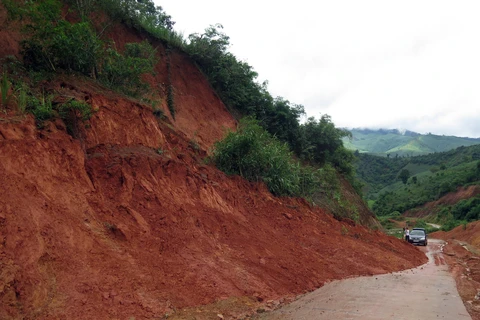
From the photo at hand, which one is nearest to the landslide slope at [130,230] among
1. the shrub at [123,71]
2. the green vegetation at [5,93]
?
the green vegetation at [5,93]

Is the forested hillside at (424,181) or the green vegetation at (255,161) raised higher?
the forested hillside at (424,181)

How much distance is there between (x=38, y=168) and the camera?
7375 millimetres

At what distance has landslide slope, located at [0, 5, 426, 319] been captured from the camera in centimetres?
600

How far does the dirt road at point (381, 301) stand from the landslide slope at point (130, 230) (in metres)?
0.60

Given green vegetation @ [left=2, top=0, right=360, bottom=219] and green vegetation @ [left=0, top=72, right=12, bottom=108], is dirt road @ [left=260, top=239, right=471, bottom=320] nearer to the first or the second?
green vegetation @ [left=2, top=0, right=360, bottom=219]

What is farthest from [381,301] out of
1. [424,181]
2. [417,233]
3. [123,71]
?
[424,181]

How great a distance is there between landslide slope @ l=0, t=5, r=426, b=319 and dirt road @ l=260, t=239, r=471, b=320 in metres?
0.60

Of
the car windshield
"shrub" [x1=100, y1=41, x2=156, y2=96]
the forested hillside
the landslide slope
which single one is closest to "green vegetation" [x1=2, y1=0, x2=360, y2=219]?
"shrub" [x1=100, y1=41, x2=156, y2=96]

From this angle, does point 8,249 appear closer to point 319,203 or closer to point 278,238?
point 278,238

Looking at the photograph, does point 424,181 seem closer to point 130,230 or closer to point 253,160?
point 253,160

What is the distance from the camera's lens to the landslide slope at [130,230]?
19.7ft

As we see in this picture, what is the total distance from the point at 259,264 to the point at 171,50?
617 inches

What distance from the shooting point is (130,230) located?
7965 millimetres

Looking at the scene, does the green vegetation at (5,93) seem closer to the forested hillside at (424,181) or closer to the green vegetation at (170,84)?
the green vegetation at (170,84)
